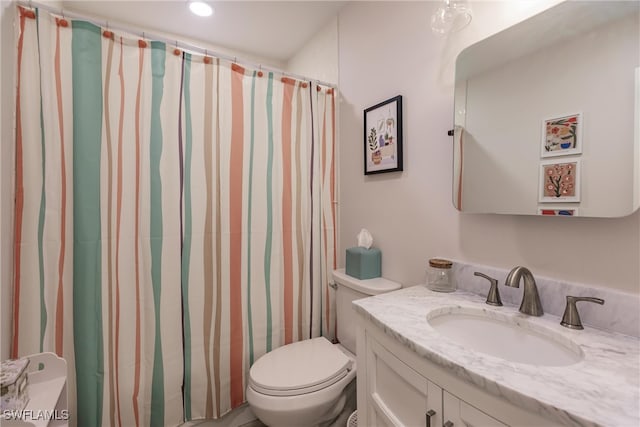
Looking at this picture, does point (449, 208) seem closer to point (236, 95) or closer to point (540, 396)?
point (540, 396)

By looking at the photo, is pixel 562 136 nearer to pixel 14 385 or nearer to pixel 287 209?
pixel 287 209

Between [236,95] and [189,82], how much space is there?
0.23 metres

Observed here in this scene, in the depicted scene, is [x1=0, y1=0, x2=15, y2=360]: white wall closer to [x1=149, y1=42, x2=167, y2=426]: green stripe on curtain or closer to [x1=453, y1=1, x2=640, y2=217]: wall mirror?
[x1=149, y1=42, x2=167, y2=426]: green stripe on curtain

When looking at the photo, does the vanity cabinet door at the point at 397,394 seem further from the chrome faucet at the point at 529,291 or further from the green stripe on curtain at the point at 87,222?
the green stripe on curtain at the point at 87,222

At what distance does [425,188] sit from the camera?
1.24 m

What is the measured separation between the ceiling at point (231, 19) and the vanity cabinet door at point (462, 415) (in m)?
2.03

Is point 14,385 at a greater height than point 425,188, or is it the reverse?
point 425,188

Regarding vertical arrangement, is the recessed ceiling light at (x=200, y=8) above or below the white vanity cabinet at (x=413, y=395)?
above

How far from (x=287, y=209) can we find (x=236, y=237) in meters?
0.33

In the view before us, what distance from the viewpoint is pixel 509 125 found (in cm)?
95


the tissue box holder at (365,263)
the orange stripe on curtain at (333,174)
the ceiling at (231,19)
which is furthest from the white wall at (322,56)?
the tissue box holder at (365,263)

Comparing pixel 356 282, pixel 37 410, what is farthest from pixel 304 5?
pixel 37 410

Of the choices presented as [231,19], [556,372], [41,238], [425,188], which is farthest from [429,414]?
[231,19]

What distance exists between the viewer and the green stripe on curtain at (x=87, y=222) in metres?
1.11
